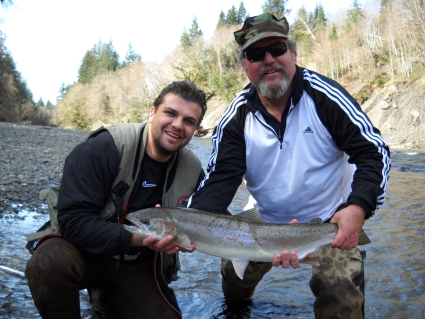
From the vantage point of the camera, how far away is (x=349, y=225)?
123 inches

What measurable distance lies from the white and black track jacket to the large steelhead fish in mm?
345

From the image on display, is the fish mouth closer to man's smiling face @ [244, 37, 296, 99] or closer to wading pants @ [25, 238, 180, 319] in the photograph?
wading pants @ [25, 238, 180, 319]

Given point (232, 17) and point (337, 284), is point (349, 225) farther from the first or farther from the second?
point (232, 17)

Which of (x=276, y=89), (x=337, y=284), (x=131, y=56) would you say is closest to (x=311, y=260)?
(x=337, y=284)

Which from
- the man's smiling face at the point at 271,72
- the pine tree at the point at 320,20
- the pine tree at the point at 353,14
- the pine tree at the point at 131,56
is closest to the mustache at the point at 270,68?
the man's smiling face at the point at 271,72

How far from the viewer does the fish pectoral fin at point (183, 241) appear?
10.3ft

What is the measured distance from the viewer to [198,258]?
5523 mm

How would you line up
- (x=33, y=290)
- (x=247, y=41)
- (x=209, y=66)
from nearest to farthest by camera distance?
(x=33, y=290) → (x=247, y=41) → (x=209, y=66)

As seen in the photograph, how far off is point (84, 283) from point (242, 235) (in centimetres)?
126

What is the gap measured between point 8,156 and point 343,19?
63465 millimetres

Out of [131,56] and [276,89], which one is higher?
[131,56]

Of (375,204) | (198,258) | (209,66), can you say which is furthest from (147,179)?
(209,66)

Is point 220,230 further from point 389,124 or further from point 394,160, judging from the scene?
point 389,124

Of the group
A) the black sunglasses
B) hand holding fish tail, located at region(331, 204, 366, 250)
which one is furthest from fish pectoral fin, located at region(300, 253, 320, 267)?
the black sunglasses
